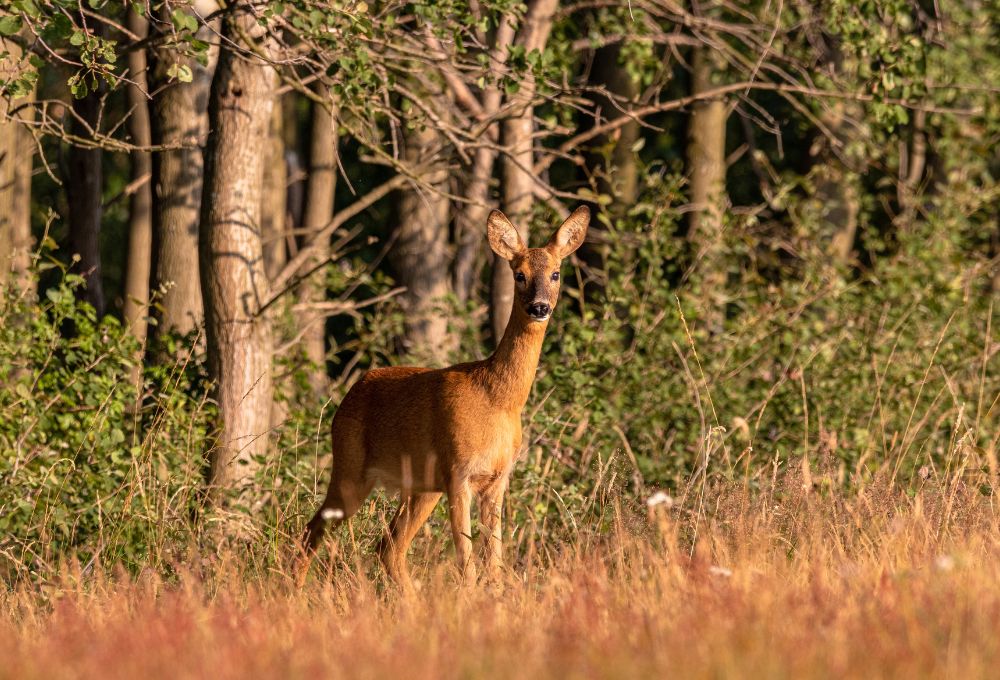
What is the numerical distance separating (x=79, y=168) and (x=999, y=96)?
27.3 feet

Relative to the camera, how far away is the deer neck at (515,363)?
6.18 meters

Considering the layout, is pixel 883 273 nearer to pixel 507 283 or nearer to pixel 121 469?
pixel 507 283

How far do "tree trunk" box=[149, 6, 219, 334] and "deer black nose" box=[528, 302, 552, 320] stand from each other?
3.87 meters

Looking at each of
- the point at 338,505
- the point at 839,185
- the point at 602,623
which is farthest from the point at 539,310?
the point at 839,185

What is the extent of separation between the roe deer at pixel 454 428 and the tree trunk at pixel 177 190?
10.1 feet

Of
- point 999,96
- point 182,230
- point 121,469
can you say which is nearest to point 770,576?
point 121,469

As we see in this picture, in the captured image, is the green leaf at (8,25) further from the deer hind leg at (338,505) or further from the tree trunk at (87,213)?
the tree trunk at (87,213)

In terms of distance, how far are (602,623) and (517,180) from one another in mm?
5807

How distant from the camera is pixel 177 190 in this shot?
9.44m

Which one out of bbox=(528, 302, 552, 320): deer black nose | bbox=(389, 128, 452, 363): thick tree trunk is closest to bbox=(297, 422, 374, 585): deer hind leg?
bbox=(528, 302, 552, 320): deer black nose

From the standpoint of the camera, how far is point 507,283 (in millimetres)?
9414

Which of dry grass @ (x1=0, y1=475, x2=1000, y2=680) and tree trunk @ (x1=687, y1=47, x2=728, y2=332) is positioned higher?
tree trunk @ (x1=687, y1=47, x2=728, y2=332)

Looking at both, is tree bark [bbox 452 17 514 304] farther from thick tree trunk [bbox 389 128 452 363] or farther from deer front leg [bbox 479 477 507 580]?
deer front leg [bbox 479 477 507 580]

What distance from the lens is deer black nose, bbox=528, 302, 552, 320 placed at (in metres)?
6.07
